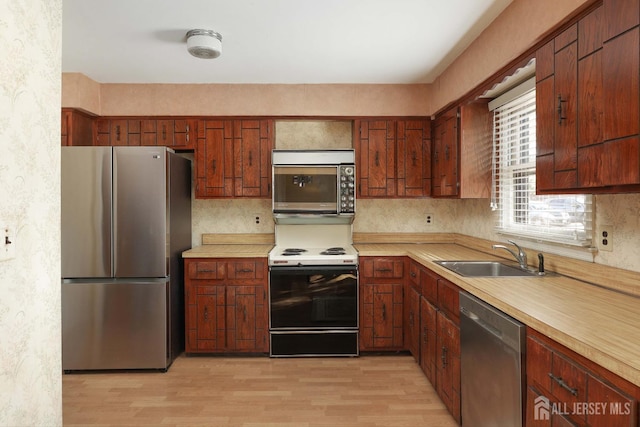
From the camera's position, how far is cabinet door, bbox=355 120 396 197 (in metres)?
3.52

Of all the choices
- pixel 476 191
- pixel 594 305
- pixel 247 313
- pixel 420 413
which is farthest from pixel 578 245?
pixel 247 313

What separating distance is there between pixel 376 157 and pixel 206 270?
1.90 m

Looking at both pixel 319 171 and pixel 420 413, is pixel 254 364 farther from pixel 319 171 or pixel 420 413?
pixel 319 171

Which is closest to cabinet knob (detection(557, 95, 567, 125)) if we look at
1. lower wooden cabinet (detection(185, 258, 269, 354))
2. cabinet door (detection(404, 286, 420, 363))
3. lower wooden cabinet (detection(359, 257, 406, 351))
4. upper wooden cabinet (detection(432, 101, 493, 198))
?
upper wooden cabinet (detection(432, 101, 493, 198))

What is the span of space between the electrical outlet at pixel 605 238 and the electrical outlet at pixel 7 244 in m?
2.51

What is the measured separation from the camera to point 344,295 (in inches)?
124

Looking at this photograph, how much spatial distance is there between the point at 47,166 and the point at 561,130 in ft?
6.84

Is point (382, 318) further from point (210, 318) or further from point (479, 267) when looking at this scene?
point (210, 318)

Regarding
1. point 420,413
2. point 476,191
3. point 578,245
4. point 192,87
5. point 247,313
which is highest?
point 192,87

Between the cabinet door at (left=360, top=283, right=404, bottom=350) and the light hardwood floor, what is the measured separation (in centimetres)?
14

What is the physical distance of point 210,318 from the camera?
316 cm

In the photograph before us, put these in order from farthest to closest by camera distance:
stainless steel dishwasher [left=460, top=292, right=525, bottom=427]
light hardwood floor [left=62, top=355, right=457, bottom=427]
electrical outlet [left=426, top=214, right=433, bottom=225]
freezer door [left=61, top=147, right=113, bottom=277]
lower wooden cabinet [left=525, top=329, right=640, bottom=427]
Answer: electrical outlet [left=426, top=214, right=433, bottom=225] < freezer door [left=61, top=147, right=113, bottom=277] < light hardwood floor [left=62, top=355, right=457, bottom=427] < stainless steel dishwasher [left=460, top=292, right=525, bottom=427] < lower wooden cabinet [left=525, top=329, right=640, bottom=427]

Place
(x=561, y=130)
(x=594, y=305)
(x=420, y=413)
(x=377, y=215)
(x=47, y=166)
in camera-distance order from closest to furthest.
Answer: (x=47, y=166) → (x=594, y=305) → (x=561, y=130) → (x=420, y=413) → (x=377, y=215)

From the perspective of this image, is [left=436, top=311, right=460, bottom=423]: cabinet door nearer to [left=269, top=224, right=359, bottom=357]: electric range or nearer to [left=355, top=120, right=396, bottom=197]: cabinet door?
[left=269, top=224, right=359, bottom=357]: electric range
